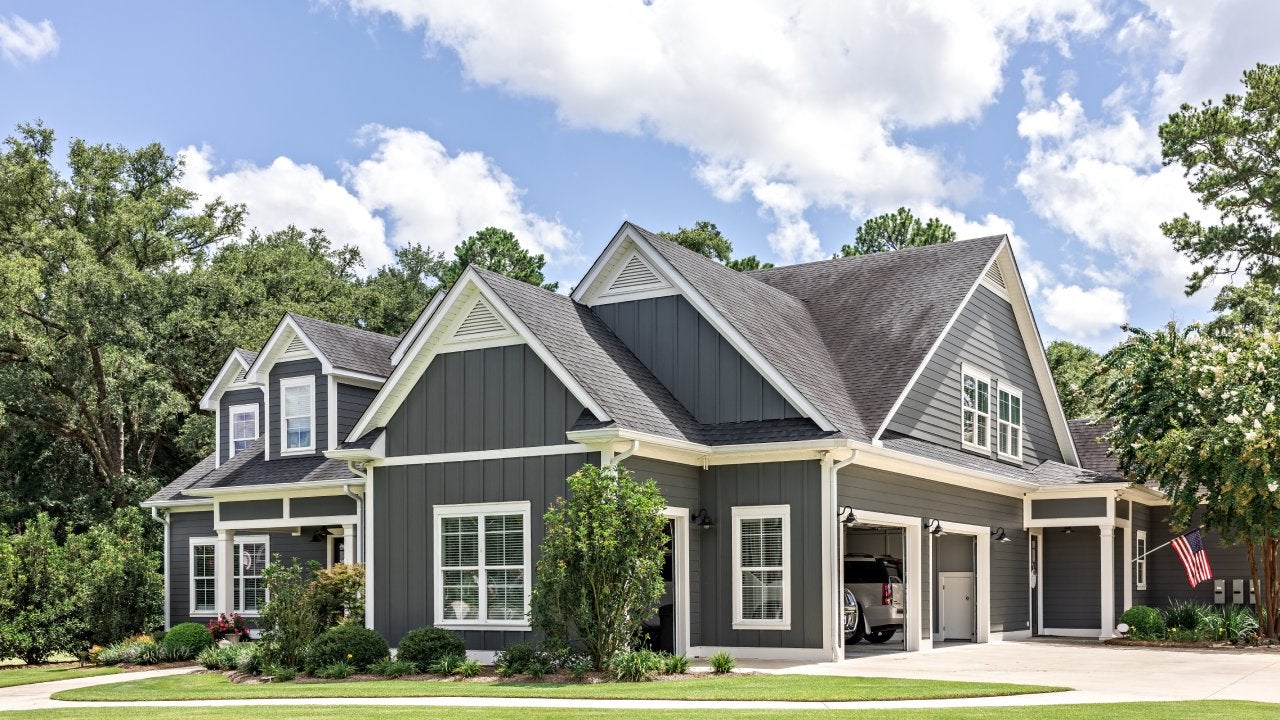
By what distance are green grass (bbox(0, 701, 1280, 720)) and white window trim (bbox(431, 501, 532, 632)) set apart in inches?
202

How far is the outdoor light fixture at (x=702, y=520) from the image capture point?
20719 mm

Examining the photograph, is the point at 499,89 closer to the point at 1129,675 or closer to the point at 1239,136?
the point at 1129,675

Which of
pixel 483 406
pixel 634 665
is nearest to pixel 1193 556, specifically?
pixel 634 665

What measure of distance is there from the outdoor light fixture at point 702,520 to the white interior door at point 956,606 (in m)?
7.68

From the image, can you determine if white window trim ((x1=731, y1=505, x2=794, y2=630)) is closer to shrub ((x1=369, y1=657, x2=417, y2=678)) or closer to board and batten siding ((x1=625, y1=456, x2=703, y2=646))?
board and batten siding ((x1=625, y1=456, x2=703, y2=646))

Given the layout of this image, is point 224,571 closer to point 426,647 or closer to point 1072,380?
point 426,647

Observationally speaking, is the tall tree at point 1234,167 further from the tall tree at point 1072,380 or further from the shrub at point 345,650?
the shrub at point 345,650

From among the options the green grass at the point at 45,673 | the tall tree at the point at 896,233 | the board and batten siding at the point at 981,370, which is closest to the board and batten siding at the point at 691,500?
the board and batten siding at the point at 981,370

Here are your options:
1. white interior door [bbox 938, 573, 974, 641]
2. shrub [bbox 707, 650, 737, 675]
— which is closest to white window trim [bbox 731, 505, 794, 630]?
shrub [bbox 707, 650, 737, 675]

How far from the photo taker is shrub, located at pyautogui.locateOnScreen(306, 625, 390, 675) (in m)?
19.0

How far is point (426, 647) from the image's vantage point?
18.9 m

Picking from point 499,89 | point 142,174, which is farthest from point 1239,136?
point 142,174

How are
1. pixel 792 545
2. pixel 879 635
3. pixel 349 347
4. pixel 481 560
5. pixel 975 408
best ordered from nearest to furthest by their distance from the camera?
pixel 481 560, pixel 792 545, pixel 879 635, pixel 975 408, pixel 349 347

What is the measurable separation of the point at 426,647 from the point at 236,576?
11.6 meters
